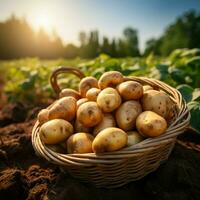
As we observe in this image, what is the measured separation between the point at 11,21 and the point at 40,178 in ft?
138

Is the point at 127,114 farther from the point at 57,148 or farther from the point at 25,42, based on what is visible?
the point at 25,42

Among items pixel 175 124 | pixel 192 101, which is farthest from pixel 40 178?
pixel 192 101

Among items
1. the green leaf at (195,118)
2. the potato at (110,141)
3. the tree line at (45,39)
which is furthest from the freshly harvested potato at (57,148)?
the tree line at (45,39)

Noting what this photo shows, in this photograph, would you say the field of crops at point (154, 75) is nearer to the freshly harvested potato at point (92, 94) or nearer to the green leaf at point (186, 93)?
the green leaf at point (186, 93)

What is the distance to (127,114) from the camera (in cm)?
210

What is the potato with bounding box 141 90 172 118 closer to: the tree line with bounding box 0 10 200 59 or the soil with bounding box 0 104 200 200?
the soil with bounding box 0 104 200 200

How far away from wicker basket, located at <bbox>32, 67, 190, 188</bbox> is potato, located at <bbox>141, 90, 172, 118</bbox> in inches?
3.9

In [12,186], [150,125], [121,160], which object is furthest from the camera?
[12,186]

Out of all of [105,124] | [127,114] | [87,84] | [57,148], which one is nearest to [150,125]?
[127,114]

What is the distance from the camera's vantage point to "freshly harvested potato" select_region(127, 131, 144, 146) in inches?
76.7

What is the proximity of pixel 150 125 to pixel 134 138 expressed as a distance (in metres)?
0.17

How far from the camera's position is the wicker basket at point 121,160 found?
1.77 m

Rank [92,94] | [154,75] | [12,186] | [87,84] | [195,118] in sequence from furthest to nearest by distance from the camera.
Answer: [154,75]
[87,84]
[195,118]
[92,94]
[12,186]

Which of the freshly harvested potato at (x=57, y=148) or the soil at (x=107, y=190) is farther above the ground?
the freshly harvested potato at (x=57, y=148)
